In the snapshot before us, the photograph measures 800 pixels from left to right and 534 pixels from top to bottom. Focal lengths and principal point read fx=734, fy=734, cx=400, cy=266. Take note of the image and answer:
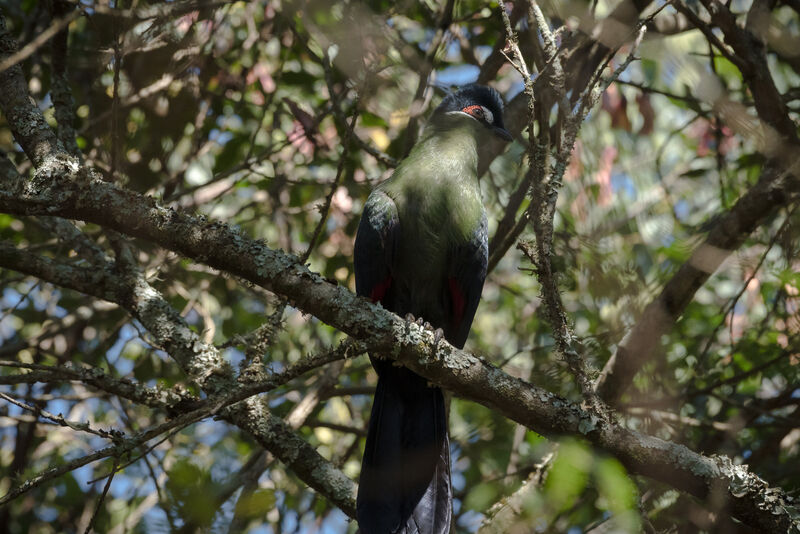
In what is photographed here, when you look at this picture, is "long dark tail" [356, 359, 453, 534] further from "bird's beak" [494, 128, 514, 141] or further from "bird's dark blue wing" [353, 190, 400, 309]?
"bird's beak" [494, 128, 514, 141]

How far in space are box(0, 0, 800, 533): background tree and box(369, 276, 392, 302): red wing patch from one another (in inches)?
9.4

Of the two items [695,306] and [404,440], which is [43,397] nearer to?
[404,440]

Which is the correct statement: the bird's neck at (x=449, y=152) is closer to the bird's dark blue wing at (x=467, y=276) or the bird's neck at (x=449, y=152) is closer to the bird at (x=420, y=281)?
the bird at (x=420, y=281)

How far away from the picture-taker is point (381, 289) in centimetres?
319

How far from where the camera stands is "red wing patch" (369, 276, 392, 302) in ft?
10.4

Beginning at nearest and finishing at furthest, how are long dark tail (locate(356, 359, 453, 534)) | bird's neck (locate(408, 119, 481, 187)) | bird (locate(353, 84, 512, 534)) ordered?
1. long dark tail (locate(356, 359, 453, 534))
2. bird (locate(353, 84, 512, 534))
3. bird's neck (locate(408, 119, 481, 187))

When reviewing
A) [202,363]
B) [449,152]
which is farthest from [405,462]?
[449,152]

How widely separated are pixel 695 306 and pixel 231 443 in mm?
2867

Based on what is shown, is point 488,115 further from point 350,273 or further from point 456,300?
point 350,273

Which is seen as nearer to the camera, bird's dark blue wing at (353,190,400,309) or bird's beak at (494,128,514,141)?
bird's dark blue wing at (353,190,400,309)

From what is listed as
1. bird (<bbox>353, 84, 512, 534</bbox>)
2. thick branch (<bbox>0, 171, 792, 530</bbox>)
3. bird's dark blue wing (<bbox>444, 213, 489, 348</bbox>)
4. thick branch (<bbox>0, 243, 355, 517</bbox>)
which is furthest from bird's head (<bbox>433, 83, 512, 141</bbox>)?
thick branch (<bbox>0, 243, 355, 517</bbox>)

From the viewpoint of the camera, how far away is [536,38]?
9.42ft

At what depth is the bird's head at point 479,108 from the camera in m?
3.64

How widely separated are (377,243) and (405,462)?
904 mm
